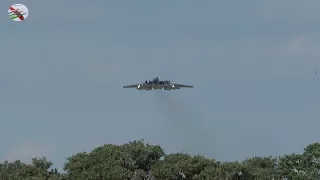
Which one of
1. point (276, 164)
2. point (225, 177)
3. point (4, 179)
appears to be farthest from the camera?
point (276, 164)

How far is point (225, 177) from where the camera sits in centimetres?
14362

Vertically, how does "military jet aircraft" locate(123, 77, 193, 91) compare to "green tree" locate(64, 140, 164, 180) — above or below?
above

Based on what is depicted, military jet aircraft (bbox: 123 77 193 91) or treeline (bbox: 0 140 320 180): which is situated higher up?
→ military jet aircraft (bbox: 123 77 193 91)

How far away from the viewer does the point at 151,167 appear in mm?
150125

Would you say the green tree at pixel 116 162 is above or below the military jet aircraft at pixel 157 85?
below

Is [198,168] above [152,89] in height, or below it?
below

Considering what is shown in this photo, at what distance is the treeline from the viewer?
146m

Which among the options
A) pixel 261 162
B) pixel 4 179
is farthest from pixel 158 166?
pixel 261 162

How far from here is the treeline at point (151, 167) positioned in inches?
5743

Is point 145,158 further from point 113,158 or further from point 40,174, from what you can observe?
point 40,174

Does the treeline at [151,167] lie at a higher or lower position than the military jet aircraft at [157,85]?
lower

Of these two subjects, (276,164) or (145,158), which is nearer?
(145,158)

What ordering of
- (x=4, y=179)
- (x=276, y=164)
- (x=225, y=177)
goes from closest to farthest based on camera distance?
(x=225, y=177) < (x=4, y=179) < (x=276, y=164)

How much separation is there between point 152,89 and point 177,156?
10479 mm
